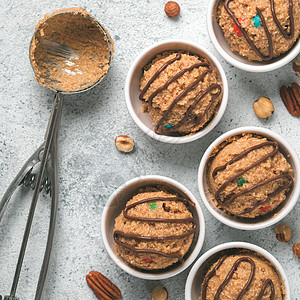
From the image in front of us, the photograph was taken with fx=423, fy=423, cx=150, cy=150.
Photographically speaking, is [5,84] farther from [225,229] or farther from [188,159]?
[225,229]

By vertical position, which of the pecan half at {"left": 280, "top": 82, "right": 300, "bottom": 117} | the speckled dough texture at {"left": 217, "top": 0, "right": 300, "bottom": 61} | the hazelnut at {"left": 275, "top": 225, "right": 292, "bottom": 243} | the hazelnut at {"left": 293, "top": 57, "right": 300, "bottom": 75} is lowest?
the hazelnut at {"left": 275, "top": 225, "right": 292, "bottom": 243}

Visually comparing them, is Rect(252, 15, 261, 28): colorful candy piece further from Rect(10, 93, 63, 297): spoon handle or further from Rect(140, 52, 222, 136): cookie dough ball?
Rect(10, 93, 63, 297): spoon handle

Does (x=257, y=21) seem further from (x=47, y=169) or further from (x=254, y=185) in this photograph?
(x=47, y=169)

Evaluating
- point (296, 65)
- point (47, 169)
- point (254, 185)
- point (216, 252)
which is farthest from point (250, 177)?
point (47, 169)

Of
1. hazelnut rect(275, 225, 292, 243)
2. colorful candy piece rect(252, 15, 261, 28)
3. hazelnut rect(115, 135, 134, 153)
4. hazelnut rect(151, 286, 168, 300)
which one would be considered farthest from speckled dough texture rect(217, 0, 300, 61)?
hazelnut rect(151, 286, 168, 300)

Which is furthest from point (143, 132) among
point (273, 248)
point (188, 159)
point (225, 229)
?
point (273, 248)

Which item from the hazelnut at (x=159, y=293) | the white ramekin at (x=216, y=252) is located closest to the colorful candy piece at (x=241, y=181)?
the white ramekin at (x=216, y=252)
